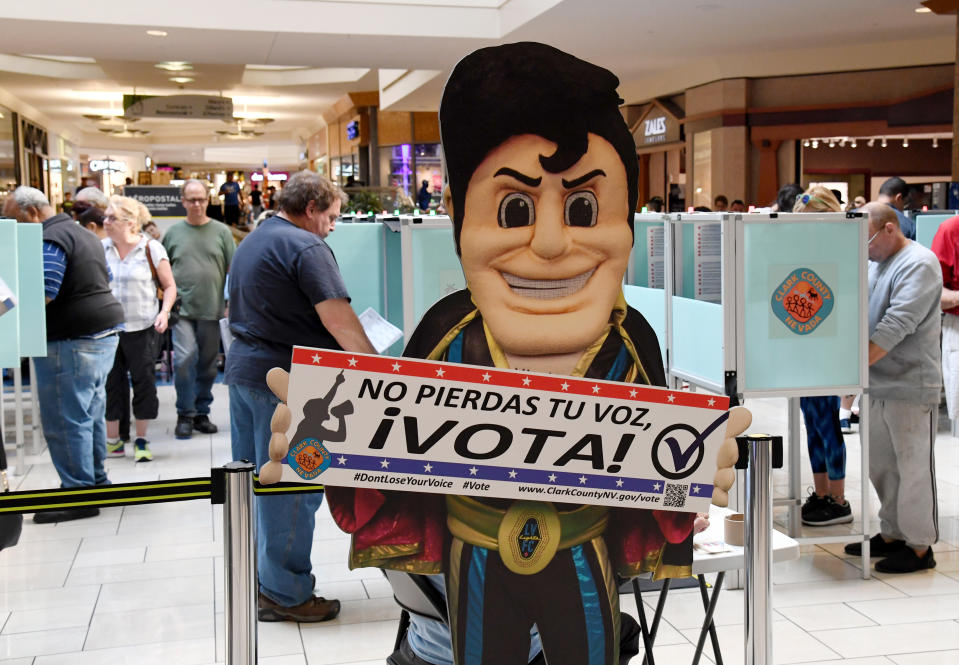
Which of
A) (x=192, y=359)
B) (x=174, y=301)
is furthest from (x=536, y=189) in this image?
(x=192, y=359)

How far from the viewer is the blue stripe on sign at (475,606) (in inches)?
79.3

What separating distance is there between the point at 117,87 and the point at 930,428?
66.2 feet

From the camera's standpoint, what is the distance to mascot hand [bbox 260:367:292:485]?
190 centimetres

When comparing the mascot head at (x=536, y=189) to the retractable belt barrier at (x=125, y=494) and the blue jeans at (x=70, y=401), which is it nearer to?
the retractable belt barrier at (x=125, y=494)

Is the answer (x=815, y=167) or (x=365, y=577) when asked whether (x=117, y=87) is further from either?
(x=365, y=577)

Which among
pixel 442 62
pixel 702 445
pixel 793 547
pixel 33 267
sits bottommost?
pixel 793 547

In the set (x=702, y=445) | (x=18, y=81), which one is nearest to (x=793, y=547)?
(x=702, y=445)

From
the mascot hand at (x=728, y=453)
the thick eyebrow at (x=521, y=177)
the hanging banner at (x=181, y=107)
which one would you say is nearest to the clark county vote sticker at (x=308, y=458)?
the thick eyebrow at (x=521, y=177)

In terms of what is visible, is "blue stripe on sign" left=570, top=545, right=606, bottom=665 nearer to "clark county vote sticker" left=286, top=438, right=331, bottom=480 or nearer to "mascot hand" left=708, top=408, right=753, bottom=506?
"mascot hand" left=708, top=408, right=753, bottom=506

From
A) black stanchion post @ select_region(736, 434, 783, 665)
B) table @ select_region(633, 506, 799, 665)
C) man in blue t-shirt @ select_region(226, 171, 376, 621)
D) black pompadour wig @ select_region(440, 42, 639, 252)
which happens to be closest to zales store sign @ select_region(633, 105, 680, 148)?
man in blue t-shirt @ select_region(226, 171, 376, 621)

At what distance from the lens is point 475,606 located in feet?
6.66

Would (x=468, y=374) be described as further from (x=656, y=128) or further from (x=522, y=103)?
(x=656, y=128)

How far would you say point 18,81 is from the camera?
20.0 metres

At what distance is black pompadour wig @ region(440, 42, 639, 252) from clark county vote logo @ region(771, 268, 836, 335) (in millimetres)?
2500
